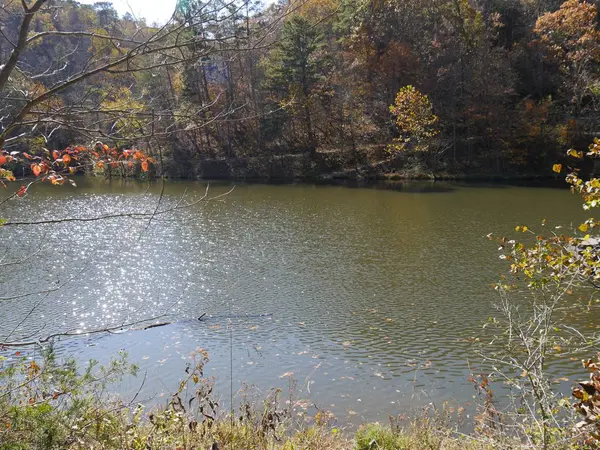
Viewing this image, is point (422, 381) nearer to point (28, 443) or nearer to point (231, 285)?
point (28, 443)

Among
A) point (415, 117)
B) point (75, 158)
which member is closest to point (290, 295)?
point (75, 158)

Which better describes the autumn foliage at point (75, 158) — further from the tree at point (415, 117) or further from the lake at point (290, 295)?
the tree at point (415, 117)

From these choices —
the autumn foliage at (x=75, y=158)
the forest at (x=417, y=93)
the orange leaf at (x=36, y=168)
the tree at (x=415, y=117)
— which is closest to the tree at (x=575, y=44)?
the forest at (x=417, y=93)

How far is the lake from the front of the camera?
6.25 meters

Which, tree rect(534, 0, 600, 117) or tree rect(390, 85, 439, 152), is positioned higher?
tree rect(534, 0, 600, 117)

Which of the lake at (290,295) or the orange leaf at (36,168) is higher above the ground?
the orange leaf at (36,168)

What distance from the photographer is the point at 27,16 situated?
2340mm

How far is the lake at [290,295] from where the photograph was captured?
6.25 m

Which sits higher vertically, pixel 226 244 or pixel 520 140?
pixel 520 140

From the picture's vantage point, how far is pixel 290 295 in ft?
31.6

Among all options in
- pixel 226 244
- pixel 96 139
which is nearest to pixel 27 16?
pixel 96 139

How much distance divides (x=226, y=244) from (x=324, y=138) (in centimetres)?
2253

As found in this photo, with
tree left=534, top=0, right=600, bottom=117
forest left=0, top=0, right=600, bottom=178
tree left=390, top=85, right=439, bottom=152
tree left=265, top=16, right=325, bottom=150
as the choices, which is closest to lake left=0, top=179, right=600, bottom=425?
tree left=390, top=85, right=439, bottom=152

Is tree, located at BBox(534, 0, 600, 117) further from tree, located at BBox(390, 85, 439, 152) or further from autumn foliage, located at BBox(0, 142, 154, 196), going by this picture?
autumn foliage, located at BBox(0, 142, 154, 196)
